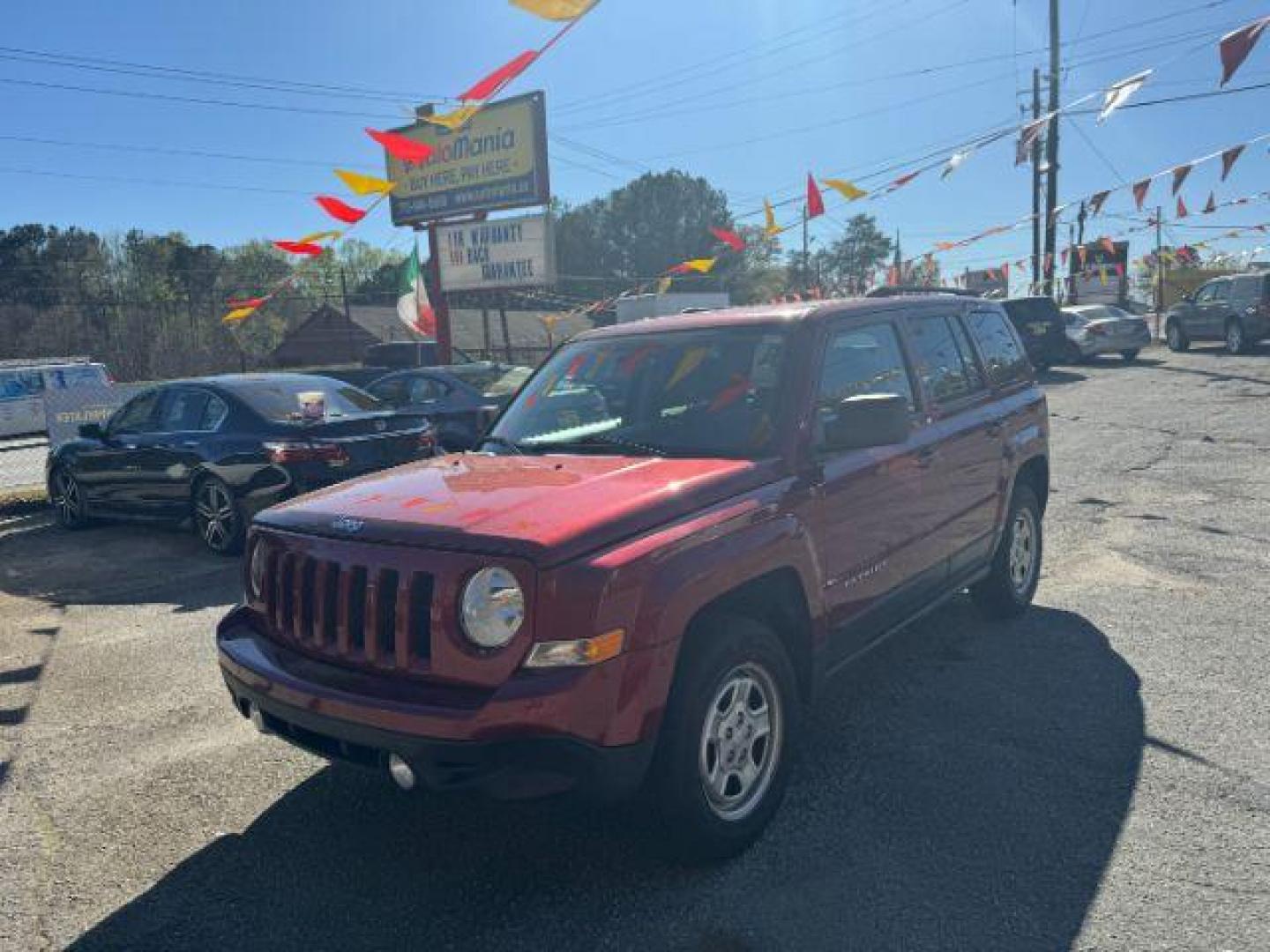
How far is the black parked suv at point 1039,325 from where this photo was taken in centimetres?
2067

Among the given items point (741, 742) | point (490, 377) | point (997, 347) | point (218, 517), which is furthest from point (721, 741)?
point (490, 377)

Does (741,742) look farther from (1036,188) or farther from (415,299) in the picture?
(1036,188)

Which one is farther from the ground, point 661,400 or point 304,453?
point 661,400

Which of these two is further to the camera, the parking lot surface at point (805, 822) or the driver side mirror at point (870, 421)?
the driver side mirror at point (870, 421)

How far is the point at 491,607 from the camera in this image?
2.74m

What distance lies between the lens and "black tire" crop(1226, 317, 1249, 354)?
73.8ft

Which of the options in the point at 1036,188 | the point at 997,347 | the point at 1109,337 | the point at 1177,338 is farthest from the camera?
the point at 1036,188

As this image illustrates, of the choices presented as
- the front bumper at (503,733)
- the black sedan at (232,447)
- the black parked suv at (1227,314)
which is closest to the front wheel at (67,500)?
the black sedan at (232,447)

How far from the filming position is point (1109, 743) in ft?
12.8

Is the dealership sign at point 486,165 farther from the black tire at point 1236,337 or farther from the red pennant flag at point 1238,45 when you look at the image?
the black tire at point 1236,337

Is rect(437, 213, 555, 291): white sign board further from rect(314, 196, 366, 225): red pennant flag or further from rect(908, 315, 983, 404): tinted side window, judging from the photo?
rect(908, 315, 983, 404): tinted side window

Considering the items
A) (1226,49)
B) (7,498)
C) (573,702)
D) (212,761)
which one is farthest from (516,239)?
(573,702)

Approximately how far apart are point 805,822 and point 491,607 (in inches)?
57.3

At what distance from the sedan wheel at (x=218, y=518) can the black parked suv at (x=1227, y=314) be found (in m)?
22.4
